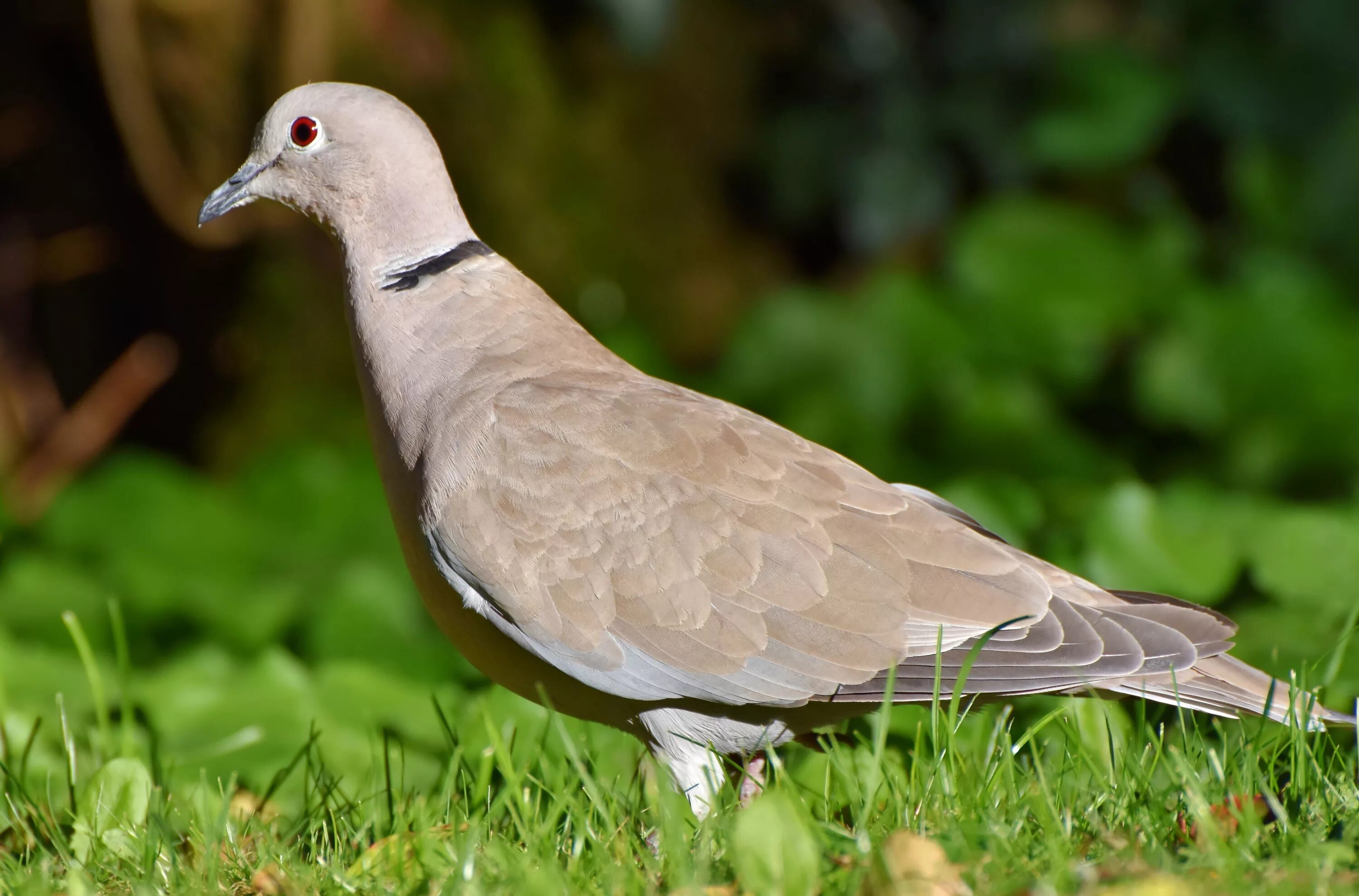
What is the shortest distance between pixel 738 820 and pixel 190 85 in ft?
15.1

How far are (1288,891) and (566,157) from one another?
191 inches

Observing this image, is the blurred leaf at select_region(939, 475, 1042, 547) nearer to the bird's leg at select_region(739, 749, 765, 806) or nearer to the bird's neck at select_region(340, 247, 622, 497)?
the bird's leg at select_region(739, 749, 765, 806)

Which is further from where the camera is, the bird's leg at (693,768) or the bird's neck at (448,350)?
the bird's neck at (448,350)

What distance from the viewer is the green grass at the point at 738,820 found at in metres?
2.09

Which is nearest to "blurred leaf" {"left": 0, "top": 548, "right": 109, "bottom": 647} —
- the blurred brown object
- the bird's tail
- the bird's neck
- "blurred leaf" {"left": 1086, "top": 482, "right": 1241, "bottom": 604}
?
the blurred brown object

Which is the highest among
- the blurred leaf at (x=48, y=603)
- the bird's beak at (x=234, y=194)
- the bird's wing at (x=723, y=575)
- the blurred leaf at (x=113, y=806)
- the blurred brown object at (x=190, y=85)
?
the blurred brown object at (x=190, y=85)

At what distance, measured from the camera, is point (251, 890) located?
237 centimetres

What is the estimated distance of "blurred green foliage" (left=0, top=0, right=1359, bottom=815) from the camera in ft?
13.8

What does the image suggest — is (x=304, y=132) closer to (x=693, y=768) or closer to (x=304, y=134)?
(x=304, y=134)

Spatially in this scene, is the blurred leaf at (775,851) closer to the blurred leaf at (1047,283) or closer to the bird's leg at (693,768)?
the bird's leg at (693,768)

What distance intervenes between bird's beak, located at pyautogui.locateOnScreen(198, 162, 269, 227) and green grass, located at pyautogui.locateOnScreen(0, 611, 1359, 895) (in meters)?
0.95

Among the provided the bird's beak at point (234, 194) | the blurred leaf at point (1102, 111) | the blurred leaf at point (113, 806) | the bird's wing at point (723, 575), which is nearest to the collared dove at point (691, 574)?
the bird's wing at point (723, 575)

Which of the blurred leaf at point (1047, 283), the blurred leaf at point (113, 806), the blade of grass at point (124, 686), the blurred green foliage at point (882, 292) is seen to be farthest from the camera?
the blurred leaf at point (1047, 283)

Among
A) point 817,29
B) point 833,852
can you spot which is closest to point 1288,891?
point 833,852
